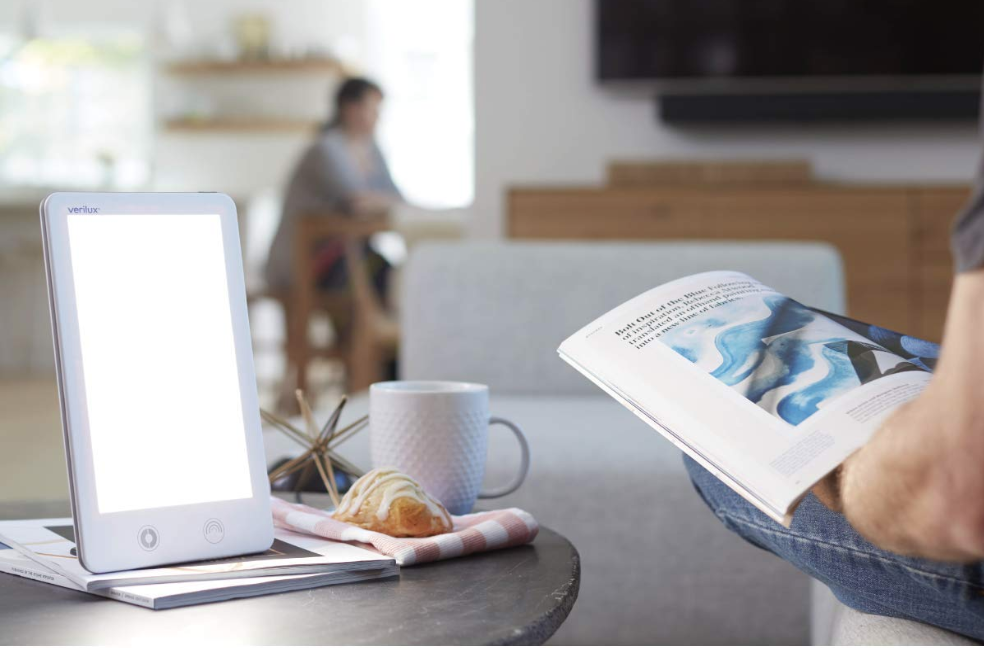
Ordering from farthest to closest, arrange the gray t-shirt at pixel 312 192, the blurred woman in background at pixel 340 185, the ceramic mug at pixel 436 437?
the gray t-shirt at pixel 312 192 < the blurred woman in background at pixel 340 185 < the ceramic mug at pixel 436 437

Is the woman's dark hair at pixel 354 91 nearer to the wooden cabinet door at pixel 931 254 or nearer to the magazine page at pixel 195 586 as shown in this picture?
the wooden cabinet door at pixel 931 254

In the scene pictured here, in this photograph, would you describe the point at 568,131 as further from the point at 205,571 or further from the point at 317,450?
the point at 205,571

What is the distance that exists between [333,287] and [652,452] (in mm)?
2357

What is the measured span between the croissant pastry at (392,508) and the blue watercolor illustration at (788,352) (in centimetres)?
19

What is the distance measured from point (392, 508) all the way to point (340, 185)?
11.0 feet

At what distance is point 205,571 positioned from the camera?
24.2 inches

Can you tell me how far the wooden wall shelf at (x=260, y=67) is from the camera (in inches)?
249

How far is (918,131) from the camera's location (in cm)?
348

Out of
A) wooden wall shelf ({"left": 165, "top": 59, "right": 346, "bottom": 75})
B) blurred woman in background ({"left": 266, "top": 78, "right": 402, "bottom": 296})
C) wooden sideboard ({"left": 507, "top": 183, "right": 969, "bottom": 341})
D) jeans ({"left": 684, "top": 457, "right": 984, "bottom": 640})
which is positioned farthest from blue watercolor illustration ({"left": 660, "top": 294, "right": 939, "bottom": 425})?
wooden wall shelf ({"left": 165, "top": 59, "right": 346, "bottom": 75})

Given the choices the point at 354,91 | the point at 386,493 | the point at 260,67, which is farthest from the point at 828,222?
the point at 260,67

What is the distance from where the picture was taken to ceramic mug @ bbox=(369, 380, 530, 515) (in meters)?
0.81

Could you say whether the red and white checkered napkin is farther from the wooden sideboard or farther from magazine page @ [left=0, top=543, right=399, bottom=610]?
the wooden sideboard

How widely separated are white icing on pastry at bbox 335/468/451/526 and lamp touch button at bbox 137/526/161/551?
0.14 m

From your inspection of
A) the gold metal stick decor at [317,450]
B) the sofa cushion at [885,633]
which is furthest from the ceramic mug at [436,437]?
the sofa cushion at [885,633]
